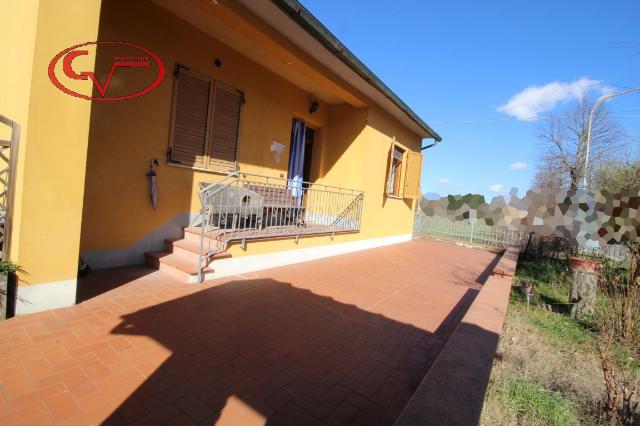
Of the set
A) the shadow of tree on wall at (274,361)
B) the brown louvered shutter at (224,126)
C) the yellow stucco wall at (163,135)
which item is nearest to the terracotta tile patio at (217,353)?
the shadow of tree on wall at (274,361)

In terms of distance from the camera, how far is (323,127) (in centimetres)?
792

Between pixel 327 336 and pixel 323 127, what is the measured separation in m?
6.13

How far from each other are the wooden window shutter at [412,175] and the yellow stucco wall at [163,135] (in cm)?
257

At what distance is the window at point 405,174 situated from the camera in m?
9.47

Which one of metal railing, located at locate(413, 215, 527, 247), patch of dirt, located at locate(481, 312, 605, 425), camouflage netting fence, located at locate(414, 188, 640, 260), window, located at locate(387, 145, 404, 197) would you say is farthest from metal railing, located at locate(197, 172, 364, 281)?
metal railing, located at locate(413, 215, 527, 247)

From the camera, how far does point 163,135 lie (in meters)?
4.51

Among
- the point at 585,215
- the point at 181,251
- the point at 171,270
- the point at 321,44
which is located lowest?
the point at 171,270

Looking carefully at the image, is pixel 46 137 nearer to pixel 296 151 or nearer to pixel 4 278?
pixel 4 278

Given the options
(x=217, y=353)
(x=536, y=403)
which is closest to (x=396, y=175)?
(x=536, y=403)

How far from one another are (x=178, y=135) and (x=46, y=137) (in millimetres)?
2214

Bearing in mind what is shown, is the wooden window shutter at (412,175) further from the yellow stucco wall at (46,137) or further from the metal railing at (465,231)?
the yellow stucco wall at (46,137)

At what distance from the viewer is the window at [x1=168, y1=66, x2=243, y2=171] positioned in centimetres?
468

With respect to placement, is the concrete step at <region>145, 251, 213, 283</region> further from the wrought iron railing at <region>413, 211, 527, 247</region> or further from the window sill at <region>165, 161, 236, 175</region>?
the wrought iron railing at <region>413, 211, 527, 247</region>

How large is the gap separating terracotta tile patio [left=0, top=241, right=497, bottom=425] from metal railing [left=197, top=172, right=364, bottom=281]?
0.82 meters
